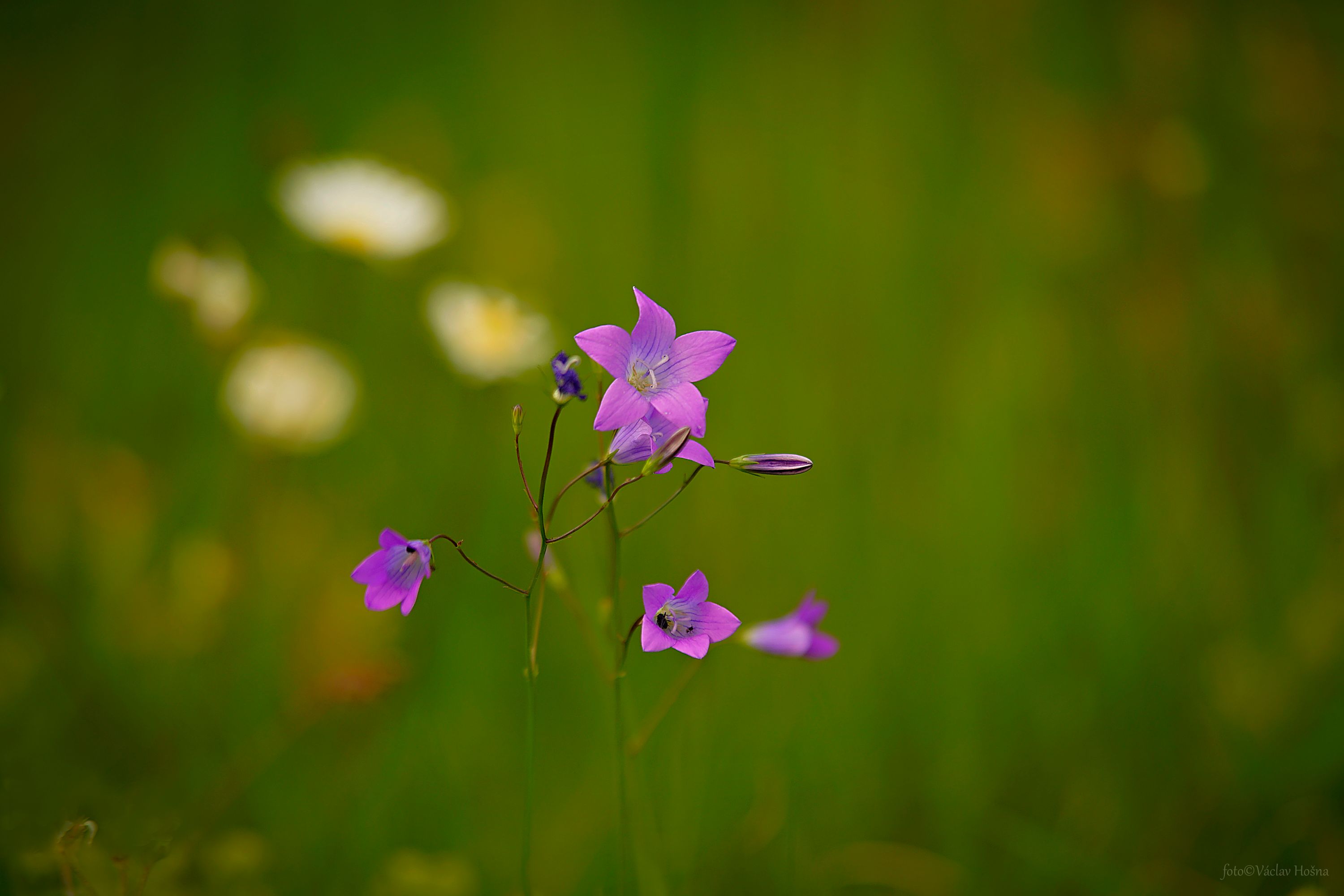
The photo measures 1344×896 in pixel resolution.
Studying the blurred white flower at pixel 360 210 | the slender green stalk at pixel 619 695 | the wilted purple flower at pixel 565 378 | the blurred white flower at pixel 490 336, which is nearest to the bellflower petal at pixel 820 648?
the slender green stalk at pixel 619 695

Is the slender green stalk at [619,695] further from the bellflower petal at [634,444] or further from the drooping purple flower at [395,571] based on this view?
the drooping purple flower at [395,571]

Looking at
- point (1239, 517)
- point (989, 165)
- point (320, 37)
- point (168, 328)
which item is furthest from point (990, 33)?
point (168, 328)

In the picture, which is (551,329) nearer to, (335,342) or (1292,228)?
(335,342)

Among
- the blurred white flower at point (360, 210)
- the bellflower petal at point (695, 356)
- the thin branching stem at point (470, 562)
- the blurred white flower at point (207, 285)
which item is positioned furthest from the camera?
the blurred white flower at point (360, 210)

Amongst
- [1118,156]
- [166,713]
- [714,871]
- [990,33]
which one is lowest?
[714,871]

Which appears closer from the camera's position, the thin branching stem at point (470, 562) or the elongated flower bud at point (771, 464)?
the thin branching stem at point (470, 562)

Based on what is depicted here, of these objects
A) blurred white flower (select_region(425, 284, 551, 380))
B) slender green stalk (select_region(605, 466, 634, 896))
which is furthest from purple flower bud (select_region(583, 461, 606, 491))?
blurred white flower (select_region(425, 284, 551, 380))

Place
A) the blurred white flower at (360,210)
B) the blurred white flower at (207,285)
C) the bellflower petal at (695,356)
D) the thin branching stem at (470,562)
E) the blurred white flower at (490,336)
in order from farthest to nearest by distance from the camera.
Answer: the blurred white flower at (360,210) < the blurred white flower at (490,336) < the blurred white flower at (207,285) < the bellflower petal at (695,356) < the thin branching stem at (470,562)
